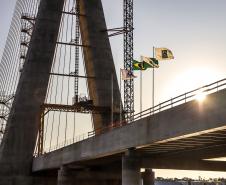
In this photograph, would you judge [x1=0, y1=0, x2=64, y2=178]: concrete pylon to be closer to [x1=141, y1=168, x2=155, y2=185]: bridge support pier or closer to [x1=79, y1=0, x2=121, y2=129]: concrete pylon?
[x1=79, y1=0, x2=121, y2=129]: concrete pylon

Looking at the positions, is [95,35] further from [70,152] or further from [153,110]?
[153,110]

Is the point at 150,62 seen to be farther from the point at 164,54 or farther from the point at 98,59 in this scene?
the point at 98,59

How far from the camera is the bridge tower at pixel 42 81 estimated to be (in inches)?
2825

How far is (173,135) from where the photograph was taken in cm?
2909

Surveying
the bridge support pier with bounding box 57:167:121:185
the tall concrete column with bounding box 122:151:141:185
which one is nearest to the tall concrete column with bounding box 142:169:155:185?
the bridge support pier with bounding box 57:167:121:185

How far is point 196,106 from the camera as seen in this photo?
26891mm

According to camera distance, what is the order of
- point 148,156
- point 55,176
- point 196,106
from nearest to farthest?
point 196,106 < point 148,156 < point 55,176

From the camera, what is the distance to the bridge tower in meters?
71.8

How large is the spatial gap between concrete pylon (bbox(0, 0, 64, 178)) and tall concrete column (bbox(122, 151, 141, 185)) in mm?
36327

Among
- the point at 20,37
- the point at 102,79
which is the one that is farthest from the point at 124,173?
the point at 20,37

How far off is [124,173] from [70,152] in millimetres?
13661

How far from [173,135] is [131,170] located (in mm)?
10123

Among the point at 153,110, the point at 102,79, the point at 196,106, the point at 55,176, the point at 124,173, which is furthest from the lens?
the point at 102,79

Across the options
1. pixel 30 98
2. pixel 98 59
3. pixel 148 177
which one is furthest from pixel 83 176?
pixel 98 59
